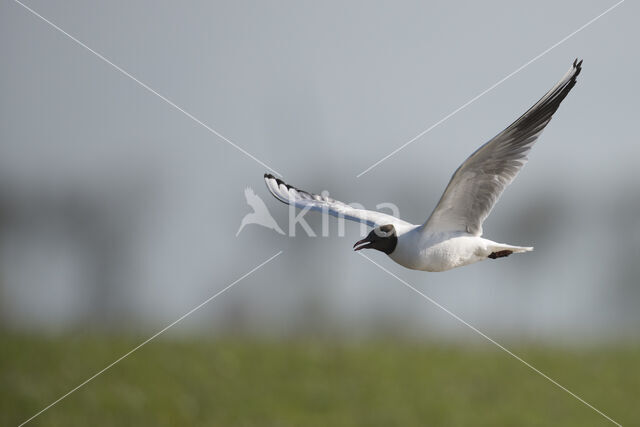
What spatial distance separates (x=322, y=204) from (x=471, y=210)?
4.66ft

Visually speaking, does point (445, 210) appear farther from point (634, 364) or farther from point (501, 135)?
point (634, 364)

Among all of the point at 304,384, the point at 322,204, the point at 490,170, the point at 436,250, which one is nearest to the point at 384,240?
the point at 436,250

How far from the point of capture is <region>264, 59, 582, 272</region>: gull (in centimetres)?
407

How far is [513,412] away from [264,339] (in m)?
5.88

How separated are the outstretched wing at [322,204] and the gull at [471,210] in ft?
1.02

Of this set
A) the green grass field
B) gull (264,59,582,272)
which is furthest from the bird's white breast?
the green grass field

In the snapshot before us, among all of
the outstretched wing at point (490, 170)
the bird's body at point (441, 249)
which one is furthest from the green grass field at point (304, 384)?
the bird's body at point (441, 249)

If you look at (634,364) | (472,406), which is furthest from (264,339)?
(634,364)

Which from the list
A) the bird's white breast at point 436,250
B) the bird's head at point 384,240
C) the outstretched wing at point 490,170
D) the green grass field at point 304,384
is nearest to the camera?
the bird's white breast at point 436,250

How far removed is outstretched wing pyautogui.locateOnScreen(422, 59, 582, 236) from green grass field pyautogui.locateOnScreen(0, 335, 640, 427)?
44.4ft

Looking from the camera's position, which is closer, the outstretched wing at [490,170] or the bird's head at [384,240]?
the bird's head at [384,240]

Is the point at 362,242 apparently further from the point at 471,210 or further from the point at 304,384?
the point at 304,384

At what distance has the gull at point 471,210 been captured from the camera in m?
4.07

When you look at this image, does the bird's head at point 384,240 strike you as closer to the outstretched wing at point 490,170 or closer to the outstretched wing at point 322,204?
the outstretched wing at point 490,170
